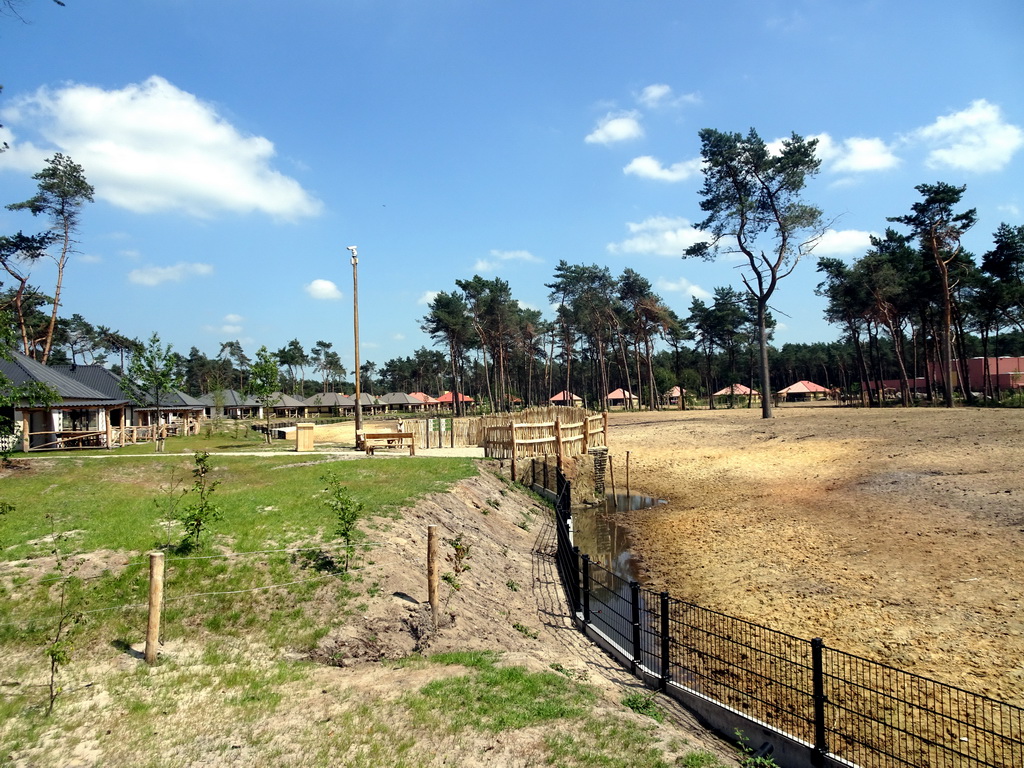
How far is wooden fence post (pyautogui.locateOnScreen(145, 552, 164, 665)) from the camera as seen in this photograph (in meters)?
6.91

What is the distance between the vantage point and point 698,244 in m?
42.9

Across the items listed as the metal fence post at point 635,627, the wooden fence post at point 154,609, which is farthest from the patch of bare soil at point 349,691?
the metal fence post at point 635,627

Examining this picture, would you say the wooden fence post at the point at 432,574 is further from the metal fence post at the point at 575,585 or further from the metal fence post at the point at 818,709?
the metal fence post at the point at 818,709

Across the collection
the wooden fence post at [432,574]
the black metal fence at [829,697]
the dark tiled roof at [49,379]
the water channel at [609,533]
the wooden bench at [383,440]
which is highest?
the dark tiled roof at [49,379]

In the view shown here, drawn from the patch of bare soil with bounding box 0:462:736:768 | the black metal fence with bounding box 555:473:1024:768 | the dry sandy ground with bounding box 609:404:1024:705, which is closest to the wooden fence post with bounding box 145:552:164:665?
the patch of bare soil with bounding box 0:462:736:768

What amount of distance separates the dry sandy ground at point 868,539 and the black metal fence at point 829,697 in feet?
2.26

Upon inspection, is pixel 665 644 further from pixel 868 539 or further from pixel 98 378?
pixel 98 378

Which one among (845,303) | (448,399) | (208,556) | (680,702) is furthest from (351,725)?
(448,399)

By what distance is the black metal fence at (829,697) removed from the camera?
6.10m

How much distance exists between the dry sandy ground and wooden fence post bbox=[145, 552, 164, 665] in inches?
392

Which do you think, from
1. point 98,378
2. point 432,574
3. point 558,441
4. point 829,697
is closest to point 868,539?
point 829,697

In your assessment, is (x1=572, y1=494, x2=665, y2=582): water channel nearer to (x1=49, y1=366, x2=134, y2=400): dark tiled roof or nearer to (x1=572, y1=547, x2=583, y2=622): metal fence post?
(x1=572, y1=547, x2=583, y2=622): metal fence post

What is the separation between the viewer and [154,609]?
6992 mm

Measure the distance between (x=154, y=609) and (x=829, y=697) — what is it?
9145mm
